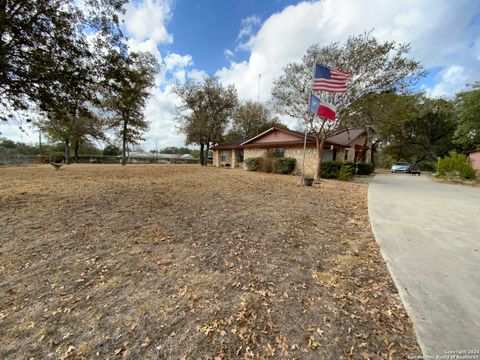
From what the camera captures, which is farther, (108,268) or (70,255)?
(70,255)

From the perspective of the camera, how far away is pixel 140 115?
2456 centimetres

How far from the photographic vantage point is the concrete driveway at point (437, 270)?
1.88 metres

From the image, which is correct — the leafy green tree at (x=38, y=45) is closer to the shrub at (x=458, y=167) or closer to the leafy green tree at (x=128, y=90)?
the leafy green tree at (x=128, y=90)

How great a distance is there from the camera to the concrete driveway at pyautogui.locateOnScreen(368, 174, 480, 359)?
6.18 ft

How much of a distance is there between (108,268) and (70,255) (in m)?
0.82

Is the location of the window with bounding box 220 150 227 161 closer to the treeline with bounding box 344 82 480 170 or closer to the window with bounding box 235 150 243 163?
the window with bounding box 235 150 243 163

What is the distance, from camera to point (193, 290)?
2.45 metres

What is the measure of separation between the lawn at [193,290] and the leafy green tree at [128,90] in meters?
4.68

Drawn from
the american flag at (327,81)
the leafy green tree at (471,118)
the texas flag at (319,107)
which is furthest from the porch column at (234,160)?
the leafy green tree at (471,118)

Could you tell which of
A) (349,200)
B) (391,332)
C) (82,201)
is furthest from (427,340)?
(82,201)

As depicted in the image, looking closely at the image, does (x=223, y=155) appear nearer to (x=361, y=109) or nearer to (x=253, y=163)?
(x=253, y=163)

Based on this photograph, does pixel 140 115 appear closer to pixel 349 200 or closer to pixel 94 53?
pixel 94 53

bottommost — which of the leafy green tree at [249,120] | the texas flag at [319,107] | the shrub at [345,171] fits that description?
the shrub at [345,171]

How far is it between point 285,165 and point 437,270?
14.6 meters
